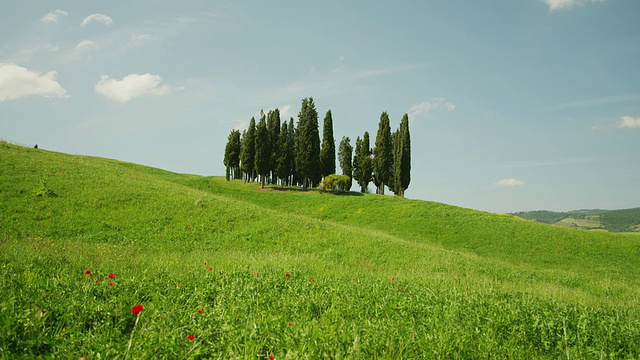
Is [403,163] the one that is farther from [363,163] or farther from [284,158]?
[284,158]

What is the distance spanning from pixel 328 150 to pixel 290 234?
37.7 meters

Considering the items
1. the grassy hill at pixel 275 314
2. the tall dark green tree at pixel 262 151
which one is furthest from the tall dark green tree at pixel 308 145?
the grassy hill at pixel 275 314

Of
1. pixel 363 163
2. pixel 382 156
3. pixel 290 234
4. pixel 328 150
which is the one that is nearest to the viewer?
pixel 290 234

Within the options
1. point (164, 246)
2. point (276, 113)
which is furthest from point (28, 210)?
point (276, 113)

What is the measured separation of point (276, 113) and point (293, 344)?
186 ft

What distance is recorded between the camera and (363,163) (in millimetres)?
61469

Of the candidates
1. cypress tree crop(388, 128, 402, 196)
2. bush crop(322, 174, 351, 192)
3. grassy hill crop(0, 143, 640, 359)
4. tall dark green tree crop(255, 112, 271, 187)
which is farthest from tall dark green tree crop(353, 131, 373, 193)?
grassy hill crop(0, 143, 640, 359)

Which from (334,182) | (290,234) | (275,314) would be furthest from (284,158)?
(275,314)

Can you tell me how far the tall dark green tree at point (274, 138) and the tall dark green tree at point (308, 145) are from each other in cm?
346

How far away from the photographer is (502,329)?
4812mm

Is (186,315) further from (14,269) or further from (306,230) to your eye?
(306,230)

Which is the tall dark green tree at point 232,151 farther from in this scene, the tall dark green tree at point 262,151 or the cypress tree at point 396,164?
the cypress tree at point 396,164

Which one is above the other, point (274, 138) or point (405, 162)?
point (274, 138)

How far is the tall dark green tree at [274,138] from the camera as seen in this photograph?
52.0 meters
